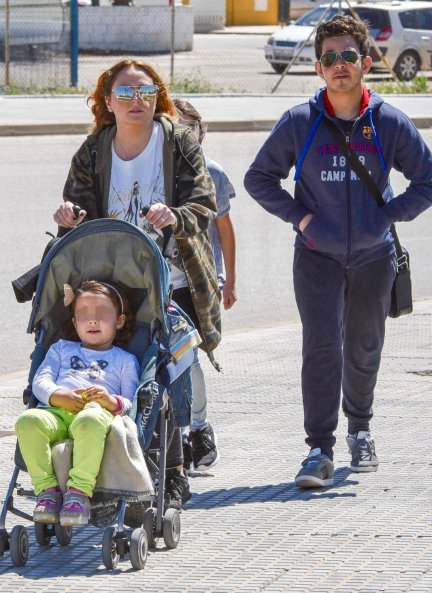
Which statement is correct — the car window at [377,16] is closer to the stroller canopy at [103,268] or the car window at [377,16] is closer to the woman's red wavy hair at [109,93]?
the woman's red wavy hair at [109,93]

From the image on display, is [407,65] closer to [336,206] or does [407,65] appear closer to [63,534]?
[336,206]

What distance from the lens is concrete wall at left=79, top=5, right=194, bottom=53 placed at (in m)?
38.8

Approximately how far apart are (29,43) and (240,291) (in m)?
18.1

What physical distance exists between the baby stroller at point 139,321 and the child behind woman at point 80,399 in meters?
0.08

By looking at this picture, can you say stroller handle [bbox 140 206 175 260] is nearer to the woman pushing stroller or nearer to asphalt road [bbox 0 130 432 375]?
the woman pushing stroller

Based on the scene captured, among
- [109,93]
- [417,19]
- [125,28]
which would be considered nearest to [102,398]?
[109,93]

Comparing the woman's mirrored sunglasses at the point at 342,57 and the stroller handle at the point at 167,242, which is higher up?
the woman's mirrored sunglasses at the point at 342,57

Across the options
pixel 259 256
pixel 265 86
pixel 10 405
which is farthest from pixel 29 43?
pixel 10 405

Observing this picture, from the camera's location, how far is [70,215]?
5320 millimetres

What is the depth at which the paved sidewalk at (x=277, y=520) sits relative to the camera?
4730 mm

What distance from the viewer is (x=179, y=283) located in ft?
19.2

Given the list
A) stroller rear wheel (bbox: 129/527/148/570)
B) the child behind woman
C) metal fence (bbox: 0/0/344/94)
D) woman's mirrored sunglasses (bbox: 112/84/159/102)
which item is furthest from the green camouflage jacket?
metal fence (bbox: 0/0/344/94)

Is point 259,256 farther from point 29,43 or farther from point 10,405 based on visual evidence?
point 29,43

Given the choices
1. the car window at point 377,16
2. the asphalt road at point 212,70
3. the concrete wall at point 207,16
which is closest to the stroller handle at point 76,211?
the asphalt road at point 212,70
